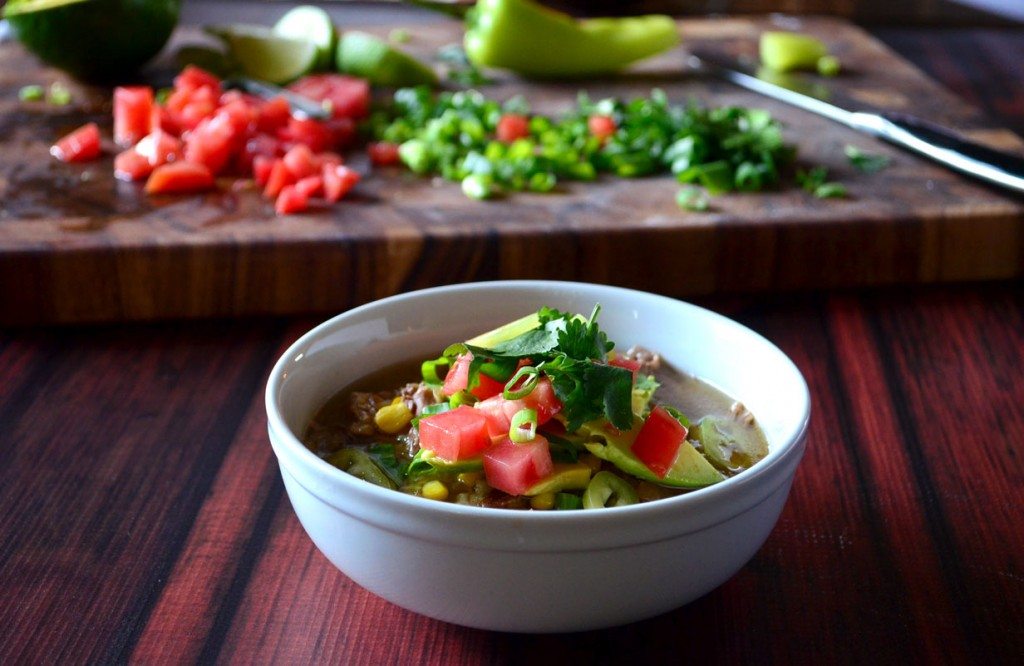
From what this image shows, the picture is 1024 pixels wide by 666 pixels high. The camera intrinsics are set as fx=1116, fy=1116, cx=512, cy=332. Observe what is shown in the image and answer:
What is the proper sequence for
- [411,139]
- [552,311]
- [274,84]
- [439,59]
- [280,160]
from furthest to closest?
[439,59] → [274,84] → [411,139] → [280,160] → [552,311]

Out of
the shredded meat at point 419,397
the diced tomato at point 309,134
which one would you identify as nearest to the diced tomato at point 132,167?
the diced tomato at point 309,134

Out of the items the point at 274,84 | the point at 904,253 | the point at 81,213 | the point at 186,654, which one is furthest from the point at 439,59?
the point at 186,654

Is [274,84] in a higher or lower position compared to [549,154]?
lower

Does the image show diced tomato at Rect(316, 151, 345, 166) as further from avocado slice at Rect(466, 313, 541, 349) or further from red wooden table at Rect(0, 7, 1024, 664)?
avocado slice at Rect(466, 313, 541, 349)

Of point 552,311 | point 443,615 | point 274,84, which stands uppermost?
Answer: point 552,311

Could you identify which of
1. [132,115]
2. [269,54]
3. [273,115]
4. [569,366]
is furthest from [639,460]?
[269,54]

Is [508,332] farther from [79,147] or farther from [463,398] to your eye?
[79,147]

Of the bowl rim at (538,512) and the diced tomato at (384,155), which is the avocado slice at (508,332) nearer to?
the bowl rim at (538,512)

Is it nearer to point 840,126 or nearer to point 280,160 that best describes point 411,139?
point 280,160
